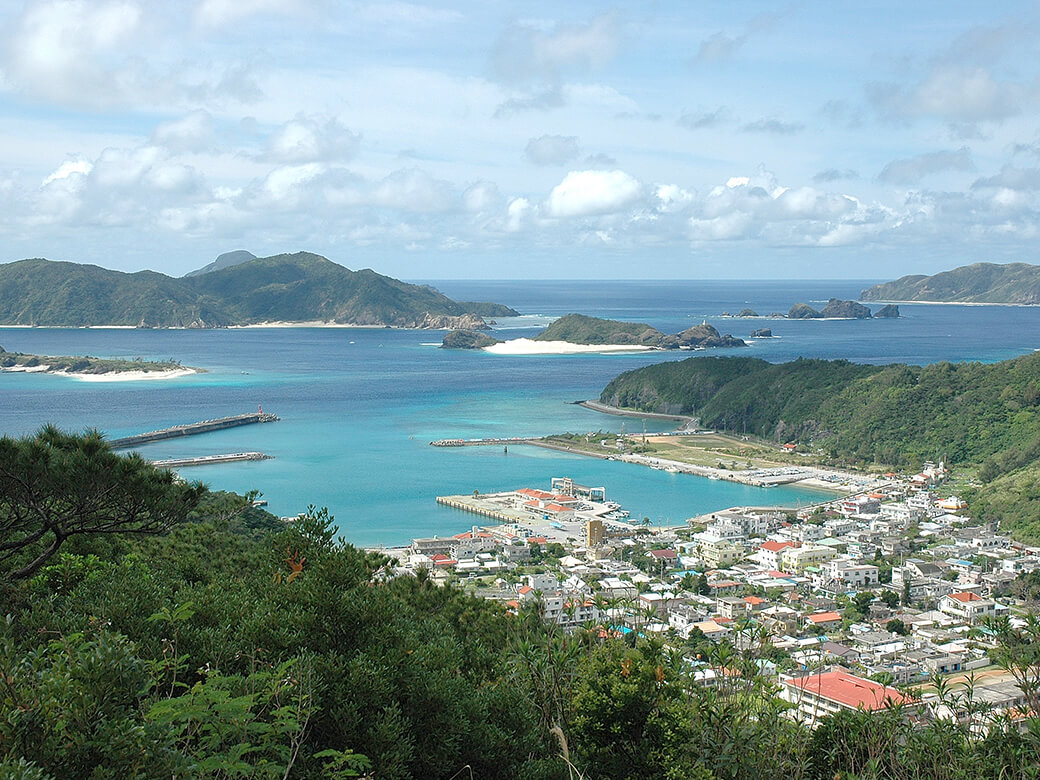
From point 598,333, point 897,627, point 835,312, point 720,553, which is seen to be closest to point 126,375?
point 598,333

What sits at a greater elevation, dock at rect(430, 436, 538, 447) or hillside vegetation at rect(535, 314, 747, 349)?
hillside vegetation at rect(535, 314, 747, 349)

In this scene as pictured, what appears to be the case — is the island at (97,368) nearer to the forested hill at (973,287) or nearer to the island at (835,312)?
the island at (835,312)

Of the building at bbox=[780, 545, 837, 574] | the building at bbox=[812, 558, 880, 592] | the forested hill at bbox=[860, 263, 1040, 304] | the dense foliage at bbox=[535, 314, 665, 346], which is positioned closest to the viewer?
the building at bbox=[812, 558, 880, 592]

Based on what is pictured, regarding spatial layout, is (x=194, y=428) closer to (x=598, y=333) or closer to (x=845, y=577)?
(x=845, y=577)

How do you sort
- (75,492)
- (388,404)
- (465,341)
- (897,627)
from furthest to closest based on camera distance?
(465,341)
(388,404)
(897,627)
(75,492)

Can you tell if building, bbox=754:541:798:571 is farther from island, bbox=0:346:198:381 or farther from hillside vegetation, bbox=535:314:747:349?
hillside vegetation, bbox=535:314:747:349

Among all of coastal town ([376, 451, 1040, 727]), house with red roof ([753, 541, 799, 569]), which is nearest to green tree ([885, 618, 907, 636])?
coastal town ([376, 451, 1040, 727])

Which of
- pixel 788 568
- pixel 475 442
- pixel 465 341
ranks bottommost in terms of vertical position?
pixel 788 568
